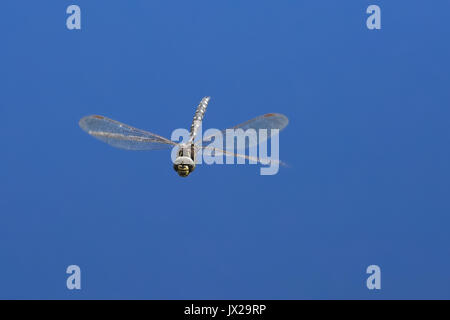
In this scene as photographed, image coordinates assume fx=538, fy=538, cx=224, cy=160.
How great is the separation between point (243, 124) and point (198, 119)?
737 millimetres

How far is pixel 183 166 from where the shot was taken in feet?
15.1

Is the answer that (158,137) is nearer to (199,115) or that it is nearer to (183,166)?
(183,166)

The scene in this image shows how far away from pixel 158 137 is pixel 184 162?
0.40 meters

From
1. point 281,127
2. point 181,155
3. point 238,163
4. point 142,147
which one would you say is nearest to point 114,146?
point 142,147

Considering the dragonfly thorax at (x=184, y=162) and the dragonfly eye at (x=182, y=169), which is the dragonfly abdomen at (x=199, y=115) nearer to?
the dragonfly thorax at (x=184, y=162)

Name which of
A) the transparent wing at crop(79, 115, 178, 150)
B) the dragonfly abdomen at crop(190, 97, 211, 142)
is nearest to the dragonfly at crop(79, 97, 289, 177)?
the transparent wing at crop(79, 115, 178, 150)

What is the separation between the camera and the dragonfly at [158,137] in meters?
4.62

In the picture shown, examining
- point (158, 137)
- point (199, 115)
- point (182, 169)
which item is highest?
point (199, 115)

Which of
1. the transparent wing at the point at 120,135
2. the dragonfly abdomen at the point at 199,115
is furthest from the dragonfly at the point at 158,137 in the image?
the dragonfly abdomen at the point at 199,115

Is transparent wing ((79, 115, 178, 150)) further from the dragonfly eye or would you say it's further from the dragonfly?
the dragonfly eye

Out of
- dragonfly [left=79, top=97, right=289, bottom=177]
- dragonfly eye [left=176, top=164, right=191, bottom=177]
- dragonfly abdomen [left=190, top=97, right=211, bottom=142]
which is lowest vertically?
dragonfly eye [left=176, top=164, right=191, bottom=177]

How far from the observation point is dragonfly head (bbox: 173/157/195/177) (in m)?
4.59

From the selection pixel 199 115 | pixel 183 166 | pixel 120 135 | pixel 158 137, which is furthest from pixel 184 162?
pixel 199 115

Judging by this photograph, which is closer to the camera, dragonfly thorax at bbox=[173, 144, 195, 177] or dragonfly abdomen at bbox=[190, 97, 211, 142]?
dragonfly thorax at bbox=[173, 144, 195, 177]
